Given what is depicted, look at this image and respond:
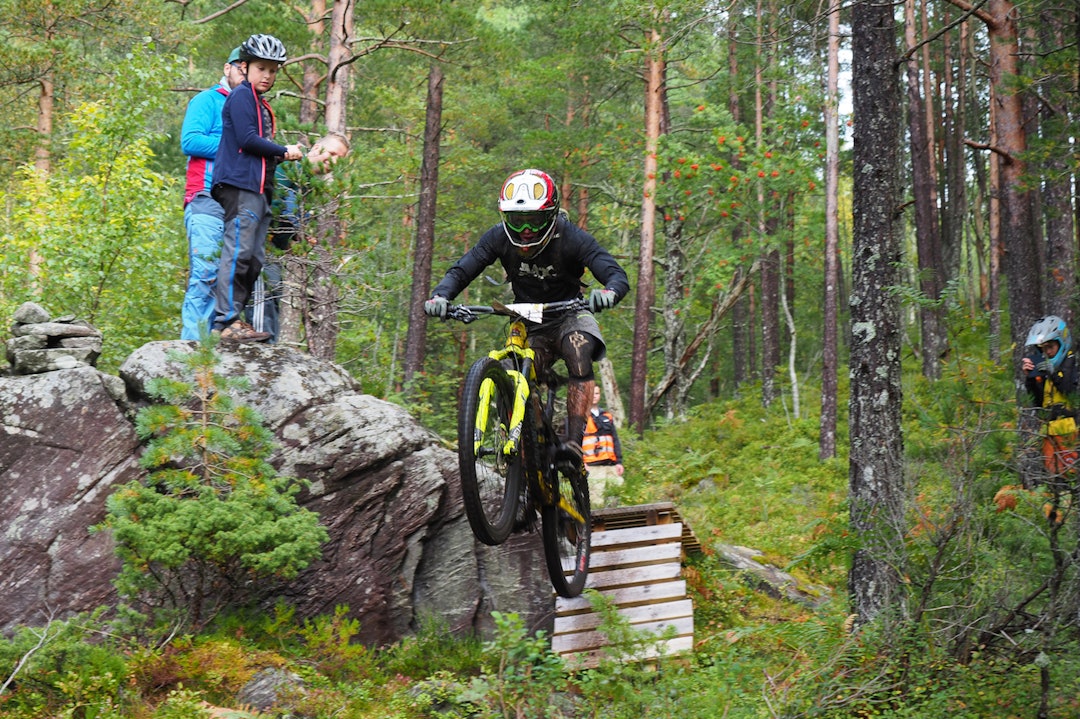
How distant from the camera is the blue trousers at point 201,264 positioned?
7047mm

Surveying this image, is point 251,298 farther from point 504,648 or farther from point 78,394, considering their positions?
point 504,648

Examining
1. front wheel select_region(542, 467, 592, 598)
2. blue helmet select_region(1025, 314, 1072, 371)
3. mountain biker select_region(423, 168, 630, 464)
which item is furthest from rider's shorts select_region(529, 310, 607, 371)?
blue helmet select_region(1025, 314, 1072, 371)

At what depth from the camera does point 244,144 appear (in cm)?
693

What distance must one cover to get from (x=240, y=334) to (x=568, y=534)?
299cm

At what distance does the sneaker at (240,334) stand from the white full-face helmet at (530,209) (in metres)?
2.34

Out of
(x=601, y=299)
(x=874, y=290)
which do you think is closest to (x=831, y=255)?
(x=874, y=290)

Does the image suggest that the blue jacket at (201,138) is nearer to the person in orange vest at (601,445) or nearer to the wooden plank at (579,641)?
the wooden plank at (579,641)

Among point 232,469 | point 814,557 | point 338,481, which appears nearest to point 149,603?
point 232,469

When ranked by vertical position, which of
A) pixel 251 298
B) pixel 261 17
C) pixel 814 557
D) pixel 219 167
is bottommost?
pixel 814 557

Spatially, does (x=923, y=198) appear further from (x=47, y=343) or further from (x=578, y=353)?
(x=47, y=343)

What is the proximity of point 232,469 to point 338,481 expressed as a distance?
1.05m

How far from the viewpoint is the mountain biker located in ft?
20.5

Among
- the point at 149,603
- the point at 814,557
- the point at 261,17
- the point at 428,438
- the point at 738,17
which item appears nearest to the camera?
the point at 149,603

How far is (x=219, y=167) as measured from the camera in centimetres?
702
